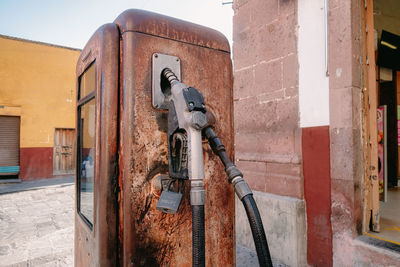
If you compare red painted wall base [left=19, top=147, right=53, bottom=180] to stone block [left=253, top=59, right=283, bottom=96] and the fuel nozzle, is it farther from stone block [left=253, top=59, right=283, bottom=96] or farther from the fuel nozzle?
the fuel nozzle

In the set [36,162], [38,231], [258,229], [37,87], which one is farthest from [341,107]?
[37,87]

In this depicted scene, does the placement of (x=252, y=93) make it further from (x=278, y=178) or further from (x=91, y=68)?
(x=91, y=68)

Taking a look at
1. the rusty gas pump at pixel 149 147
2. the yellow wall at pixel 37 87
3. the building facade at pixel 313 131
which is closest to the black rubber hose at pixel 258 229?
the rusty gas pump at pixel 149 147

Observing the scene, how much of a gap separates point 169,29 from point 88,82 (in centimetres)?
67

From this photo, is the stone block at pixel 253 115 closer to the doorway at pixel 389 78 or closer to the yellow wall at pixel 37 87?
the doorway at pixel 389 78

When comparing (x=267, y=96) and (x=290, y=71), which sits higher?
(x=290, y=71)

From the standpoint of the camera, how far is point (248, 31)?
3.59 metres

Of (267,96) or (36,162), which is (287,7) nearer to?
(267,96)

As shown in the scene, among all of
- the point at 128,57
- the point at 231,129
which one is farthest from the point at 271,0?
the point at 128,57

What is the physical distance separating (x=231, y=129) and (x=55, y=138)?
1167 centimetres

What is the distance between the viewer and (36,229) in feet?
14.3

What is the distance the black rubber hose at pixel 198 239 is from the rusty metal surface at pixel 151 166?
24 centimetres

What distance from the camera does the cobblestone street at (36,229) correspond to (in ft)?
10.7

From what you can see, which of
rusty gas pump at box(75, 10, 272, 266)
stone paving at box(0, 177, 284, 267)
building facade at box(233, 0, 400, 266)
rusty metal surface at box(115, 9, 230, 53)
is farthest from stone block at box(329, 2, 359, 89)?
stone paving at box(0, 177, 284, 267)
